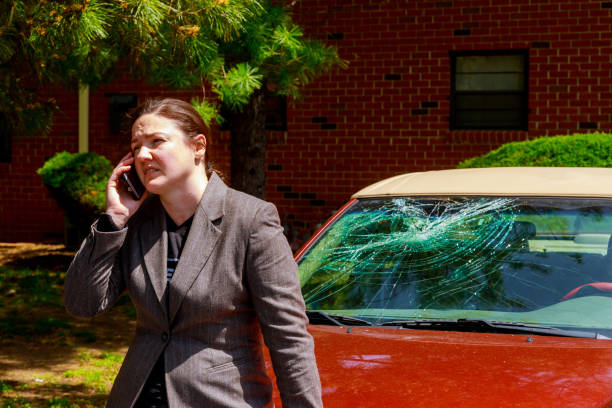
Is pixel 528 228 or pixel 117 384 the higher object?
pixel 528 228

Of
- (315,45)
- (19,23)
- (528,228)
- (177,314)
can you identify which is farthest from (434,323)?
(315,45)

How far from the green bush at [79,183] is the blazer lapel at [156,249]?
735 cm

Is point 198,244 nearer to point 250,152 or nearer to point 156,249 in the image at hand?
point 156,249

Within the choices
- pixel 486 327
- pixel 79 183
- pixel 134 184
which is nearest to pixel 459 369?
pixel 486 327

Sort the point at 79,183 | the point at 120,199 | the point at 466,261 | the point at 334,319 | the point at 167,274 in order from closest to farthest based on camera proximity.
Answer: the point at 167,274, the point at 120,199, the point at 334,319, the point at 466,261, the point at 79,183

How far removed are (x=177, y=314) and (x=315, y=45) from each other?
16.0 feet

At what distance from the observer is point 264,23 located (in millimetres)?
6152

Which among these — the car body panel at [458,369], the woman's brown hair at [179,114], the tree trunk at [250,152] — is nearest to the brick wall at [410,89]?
the tree trunk at [250,152]

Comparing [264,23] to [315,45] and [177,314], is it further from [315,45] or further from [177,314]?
[177,314]

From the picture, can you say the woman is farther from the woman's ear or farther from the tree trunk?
the tree trunk

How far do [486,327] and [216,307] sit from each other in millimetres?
1425

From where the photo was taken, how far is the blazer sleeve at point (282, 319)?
213cm

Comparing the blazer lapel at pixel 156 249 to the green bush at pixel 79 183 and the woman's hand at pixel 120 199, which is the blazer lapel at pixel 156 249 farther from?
the green bush at pixel 79 183

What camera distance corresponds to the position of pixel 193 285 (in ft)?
7.09
